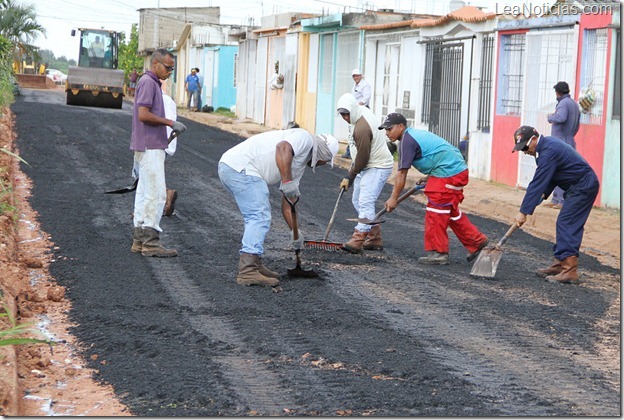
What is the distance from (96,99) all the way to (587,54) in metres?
28.6

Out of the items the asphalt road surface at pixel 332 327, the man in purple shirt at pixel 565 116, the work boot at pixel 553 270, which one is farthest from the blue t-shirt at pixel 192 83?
the work boot at pixel 553 270

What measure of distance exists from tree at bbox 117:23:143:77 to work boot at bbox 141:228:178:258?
61239 mm

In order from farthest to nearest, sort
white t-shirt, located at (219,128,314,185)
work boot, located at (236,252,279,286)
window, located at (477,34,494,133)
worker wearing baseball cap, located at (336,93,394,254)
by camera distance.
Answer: window, located at (477,34,494,133)
worker wearing baseball cap, located at (336,93,394,254)
work boot, located at (236,252,279,286)
white t-shirt, located at (219,128,314,185)

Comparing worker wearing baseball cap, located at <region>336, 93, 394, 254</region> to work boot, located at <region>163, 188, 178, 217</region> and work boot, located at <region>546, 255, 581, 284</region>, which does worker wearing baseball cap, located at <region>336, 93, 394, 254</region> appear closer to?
work boot, located at <region>546, 255, 581, 284</region>


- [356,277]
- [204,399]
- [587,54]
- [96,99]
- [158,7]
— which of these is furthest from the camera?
[158,7]

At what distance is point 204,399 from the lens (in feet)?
17.7

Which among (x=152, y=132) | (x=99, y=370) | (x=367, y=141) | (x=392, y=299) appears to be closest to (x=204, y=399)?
(x=99, y=370)

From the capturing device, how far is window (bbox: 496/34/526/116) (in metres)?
17.6

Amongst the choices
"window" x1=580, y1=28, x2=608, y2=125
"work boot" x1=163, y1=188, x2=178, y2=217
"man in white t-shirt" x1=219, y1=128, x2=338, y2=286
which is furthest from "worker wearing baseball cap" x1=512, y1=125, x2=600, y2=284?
"window" x1=580, y1=28, x2=608, y2=125

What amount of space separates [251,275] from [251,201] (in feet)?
2.08

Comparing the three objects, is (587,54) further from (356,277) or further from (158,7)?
(158,7)

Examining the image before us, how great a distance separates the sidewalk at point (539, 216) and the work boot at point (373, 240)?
192 centimetres

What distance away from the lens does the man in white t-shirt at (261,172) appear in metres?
8.22

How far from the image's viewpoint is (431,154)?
32.8 ft
